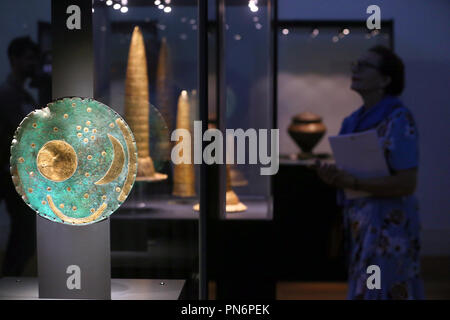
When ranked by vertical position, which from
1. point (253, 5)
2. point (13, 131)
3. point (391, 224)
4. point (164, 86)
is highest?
point (253, 5)

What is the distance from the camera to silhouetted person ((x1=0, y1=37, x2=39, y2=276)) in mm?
1896

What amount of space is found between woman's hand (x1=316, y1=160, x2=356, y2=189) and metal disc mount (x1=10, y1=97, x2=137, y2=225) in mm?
655

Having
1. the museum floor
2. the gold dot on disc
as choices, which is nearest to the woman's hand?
the gold dot on disc

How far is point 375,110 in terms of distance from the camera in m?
1.57

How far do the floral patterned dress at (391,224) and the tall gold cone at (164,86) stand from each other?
598 mm

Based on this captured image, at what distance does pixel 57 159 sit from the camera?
1275mm

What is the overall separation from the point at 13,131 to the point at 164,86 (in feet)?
2.19

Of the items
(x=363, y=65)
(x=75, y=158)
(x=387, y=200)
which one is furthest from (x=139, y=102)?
(x=387, y=200)

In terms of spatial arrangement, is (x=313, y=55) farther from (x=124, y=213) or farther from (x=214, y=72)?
(x=124, y=213)

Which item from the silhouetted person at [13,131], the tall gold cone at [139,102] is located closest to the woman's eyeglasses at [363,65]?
the tall gold cone at [139,102]

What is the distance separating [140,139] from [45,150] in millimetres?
461

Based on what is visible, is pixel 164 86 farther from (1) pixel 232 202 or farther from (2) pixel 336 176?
(2) pixel 336 176
